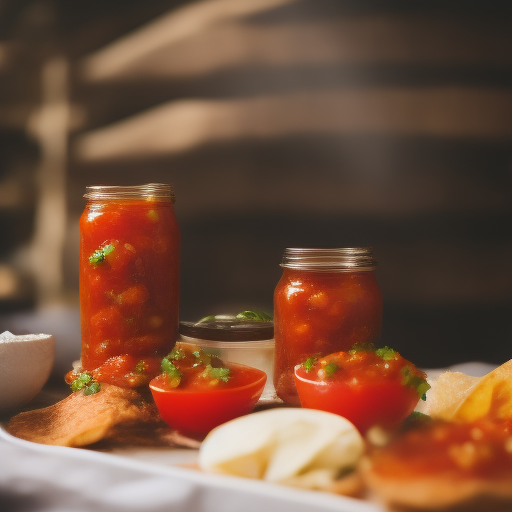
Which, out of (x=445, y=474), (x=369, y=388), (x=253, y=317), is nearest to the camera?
(x=445, y=474)

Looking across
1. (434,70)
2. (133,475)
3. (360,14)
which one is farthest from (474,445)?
(360,14)

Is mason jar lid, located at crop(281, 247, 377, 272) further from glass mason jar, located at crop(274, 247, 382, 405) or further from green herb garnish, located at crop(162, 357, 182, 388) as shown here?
green herb garnish, located at crop(162, 357, 182, 388)

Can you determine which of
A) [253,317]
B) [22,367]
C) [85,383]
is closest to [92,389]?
[85,383]

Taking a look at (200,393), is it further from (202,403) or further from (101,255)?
(101,255)

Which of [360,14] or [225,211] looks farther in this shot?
[225,211]

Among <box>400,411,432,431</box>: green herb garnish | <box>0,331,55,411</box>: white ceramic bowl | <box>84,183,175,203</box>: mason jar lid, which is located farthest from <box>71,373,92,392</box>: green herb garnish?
<box>400,411,432,431</box>: green herb garnish

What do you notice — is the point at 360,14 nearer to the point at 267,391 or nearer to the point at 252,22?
the point at 252,22
